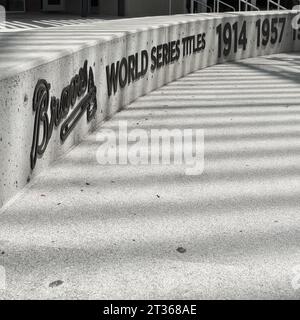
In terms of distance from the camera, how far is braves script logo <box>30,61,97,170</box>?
5.08 meters

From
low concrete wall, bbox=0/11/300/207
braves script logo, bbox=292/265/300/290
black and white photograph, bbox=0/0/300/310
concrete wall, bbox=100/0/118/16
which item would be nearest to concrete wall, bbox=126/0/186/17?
concrete wall, bbox=100/0/118/16

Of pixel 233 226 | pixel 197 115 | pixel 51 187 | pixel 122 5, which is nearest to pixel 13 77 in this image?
pixel 51 187

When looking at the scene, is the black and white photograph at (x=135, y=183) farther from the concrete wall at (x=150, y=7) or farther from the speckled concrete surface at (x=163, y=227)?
the concrete wall at (x=150, y=7)

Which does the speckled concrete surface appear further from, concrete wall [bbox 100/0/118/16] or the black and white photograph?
concrete wall [bbox 100/0/118/16]

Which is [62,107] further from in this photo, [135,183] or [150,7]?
[150,7]

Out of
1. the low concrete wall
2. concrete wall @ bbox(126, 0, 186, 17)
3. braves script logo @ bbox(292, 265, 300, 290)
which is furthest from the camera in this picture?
concrete wall @ bbox(126, 0, 186, 17)

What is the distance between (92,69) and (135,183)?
197 cm

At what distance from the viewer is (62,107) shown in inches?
225

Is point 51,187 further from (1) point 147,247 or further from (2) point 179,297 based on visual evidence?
(2) point 179,297

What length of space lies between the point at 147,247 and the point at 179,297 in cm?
70

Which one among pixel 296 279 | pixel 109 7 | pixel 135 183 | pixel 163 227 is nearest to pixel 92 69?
pixel 135 183

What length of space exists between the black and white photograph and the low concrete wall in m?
0.02

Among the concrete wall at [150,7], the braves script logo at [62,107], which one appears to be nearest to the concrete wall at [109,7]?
the concrete wall at [150,7]
